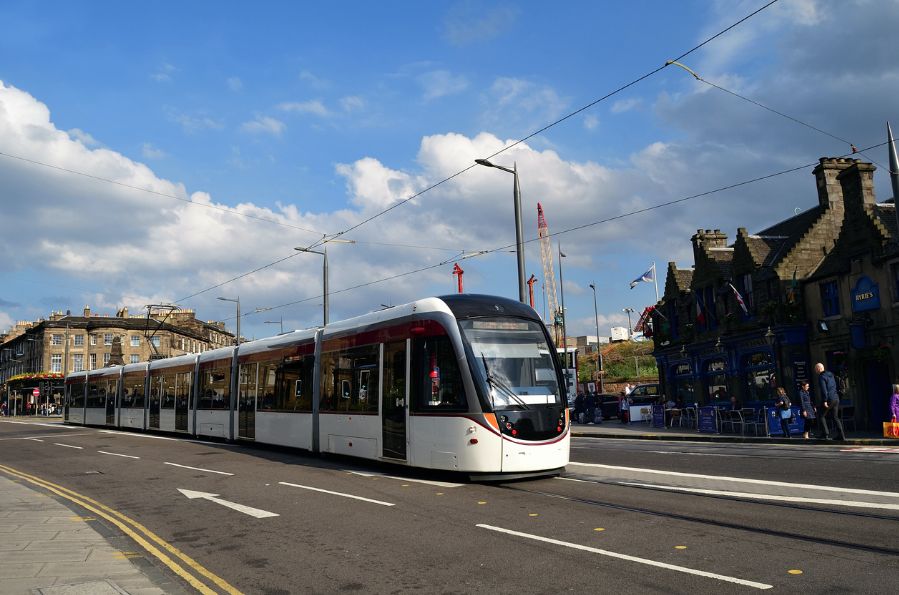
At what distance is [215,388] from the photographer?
24562 millimetres

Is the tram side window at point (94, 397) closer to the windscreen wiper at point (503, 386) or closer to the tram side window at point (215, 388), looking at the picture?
the tram side window at point (215, 388)

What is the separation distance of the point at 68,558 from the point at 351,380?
849 cm

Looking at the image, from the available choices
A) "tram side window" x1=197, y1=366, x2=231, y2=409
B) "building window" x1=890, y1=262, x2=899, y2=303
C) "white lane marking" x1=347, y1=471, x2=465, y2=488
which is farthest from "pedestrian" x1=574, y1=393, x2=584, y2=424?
"white lane marking" x1=347, y1=471, x2=465, y2=488

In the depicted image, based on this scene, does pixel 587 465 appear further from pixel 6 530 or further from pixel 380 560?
pixel 6 530

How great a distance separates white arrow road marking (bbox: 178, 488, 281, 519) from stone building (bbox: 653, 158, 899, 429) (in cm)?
2145

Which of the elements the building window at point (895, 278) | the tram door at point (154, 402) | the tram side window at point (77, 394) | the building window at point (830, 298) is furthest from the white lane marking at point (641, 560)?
the tram side window at point (77, 394)

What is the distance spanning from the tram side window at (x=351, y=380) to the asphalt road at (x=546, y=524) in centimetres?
142

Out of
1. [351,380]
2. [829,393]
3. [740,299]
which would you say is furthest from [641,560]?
[740,299]

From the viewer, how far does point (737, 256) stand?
1247 inches

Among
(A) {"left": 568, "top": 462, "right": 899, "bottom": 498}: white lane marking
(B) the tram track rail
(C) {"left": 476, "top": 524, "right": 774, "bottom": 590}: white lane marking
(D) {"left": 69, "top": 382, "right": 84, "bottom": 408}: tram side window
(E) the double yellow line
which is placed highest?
(D) {"left": 69, "top": 382, "right": 84, "bottom": 408}: tram side window

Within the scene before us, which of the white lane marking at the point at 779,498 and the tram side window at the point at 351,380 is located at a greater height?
the tram side window at the point at 351,380

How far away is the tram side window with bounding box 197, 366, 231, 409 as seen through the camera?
23547mm

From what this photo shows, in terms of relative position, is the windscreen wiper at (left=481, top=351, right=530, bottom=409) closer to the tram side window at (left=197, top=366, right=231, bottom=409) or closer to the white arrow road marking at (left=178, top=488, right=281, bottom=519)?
the white arrow road marking at (left=178, top=488, right=281, bottom=519)

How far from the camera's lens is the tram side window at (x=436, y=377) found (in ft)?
39.8
